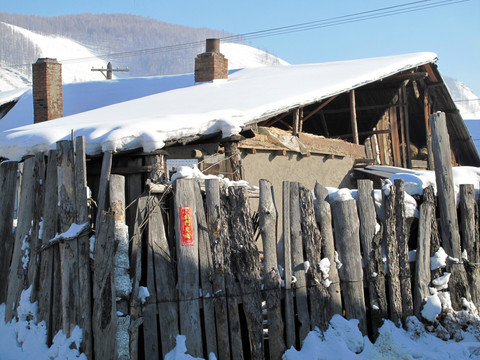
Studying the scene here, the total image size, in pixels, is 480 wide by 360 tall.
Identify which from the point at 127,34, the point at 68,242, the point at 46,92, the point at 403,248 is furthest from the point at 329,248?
the point at 127,34

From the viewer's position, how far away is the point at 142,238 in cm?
583

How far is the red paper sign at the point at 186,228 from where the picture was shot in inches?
224

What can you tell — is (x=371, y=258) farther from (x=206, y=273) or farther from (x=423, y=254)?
(x=206, y=273)

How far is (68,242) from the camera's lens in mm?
5855

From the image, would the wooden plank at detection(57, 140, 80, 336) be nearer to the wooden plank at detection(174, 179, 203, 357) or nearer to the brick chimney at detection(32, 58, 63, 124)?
the wooden plank at detection(174, 179, 203, 357)

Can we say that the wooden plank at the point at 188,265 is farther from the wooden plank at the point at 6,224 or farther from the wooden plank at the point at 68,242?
the wooden plank at the point at 6,224

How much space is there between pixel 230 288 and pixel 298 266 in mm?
746

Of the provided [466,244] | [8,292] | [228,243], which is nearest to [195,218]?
[228,243]

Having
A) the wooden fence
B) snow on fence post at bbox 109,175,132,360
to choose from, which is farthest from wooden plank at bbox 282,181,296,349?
snow on fence post at bbox 109,175,132,360

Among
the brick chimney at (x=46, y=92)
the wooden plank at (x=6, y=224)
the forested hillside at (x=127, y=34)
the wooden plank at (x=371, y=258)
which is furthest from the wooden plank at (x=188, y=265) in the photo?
the forested hillside at (x=127, y=34)

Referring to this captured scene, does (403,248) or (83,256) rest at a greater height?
(83,256)

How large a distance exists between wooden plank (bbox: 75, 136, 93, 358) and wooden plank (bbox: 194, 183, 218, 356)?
3.53ft

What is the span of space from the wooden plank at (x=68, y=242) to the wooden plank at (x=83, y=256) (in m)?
0.05

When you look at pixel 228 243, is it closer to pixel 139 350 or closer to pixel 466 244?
pixel 139 350
